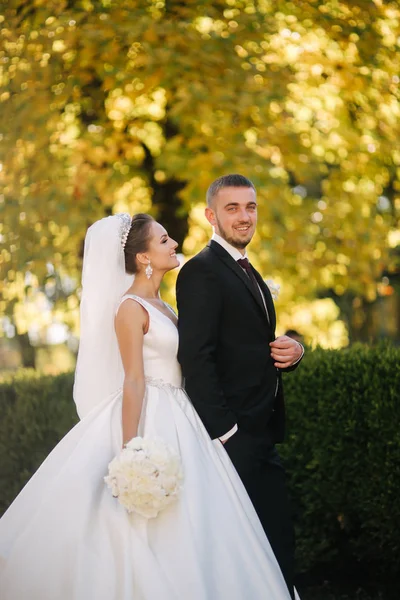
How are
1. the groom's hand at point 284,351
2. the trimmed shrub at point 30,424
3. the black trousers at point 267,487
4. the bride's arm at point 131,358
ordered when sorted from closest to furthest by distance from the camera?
1. the bride's arm at point 131,358
2. the black trousers at point 267,487
3. the groom's hand at point 284,351
4. the trimmed shrub at point 30,424

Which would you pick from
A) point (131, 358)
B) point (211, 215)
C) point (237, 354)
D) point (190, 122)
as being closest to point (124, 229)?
point (211, 215)

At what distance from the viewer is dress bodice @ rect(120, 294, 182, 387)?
14.1 feet

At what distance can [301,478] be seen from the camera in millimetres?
6449

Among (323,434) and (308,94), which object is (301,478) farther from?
(308,94)

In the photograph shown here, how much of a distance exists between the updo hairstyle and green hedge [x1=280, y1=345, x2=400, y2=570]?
7.17 ft

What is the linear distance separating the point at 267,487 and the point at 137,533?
839 millimetres

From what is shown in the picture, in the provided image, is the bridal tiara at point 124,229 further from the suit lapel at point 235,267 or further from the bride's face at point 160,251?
the suit lapel at point 235,267

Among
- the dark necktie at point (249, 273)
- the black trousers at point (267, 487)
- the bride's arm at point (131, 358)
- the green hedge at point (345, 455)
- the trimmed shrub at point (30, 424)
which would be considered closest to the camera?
the bride's arm at point (131, 358)

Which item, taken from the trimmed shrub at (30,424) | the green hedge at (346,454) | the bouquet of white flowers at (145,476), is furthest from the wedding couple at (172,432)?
the trimmed shrub at (30,424)

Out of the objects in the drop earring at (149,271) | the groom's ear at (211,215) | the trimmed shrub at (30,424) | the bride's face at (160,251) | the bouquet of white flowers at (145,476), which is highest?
the groom's ear at (211,215)

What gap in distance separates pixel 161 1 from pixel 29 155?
2253 millimetres

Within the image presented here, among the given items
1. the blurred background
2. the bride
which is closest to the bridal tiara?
the bride

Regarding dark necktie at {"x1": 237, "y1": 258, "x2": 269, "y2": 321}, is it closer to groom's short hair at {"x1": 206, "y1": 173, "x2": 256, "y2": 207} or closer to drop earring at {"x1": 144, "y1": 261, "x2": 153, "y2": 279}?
groom's short hair at {"x1": 206, "y1": 173, "x2": 256, "y2": 207}

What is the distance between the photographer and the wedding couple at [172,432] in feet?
12.6
